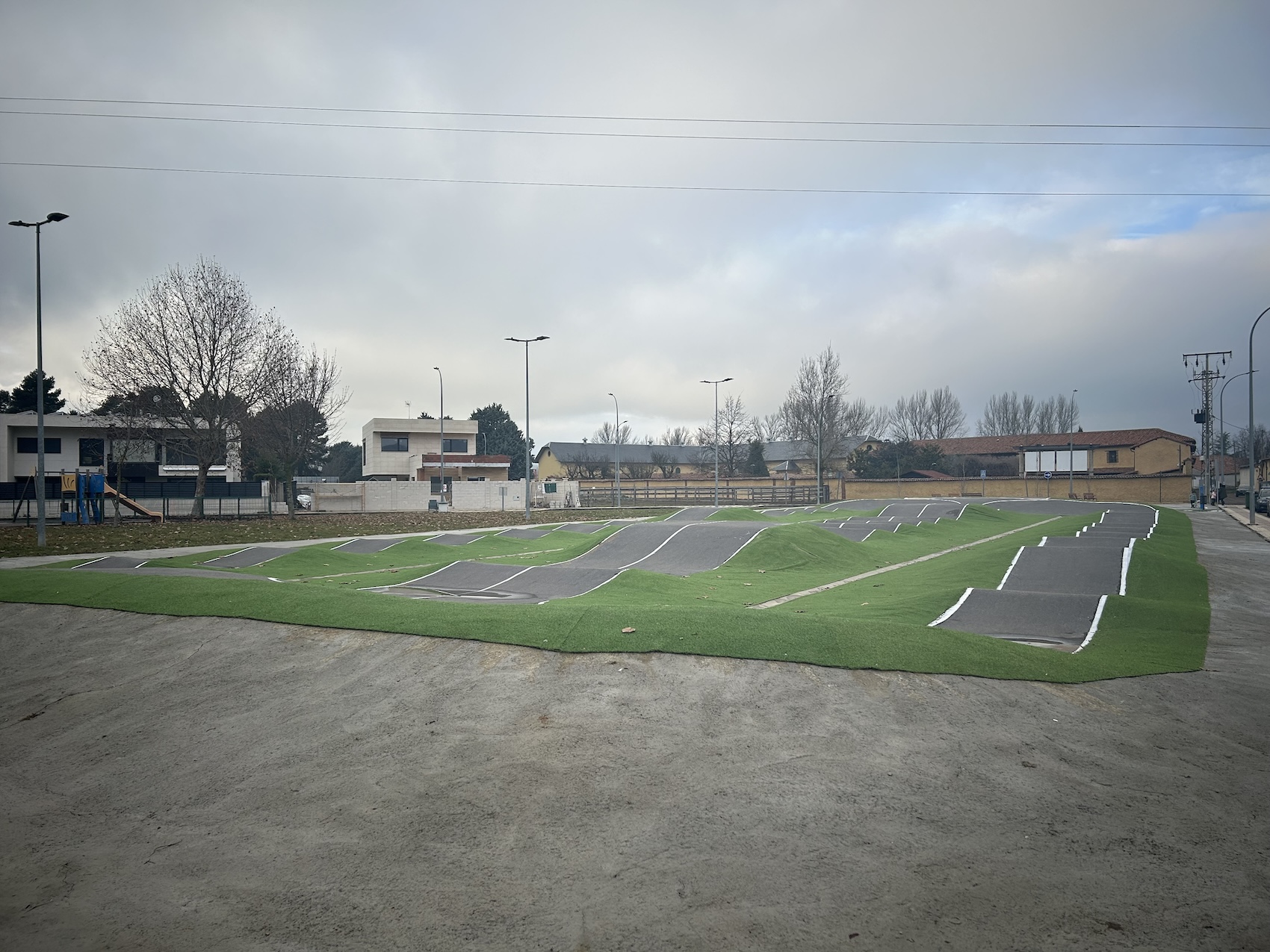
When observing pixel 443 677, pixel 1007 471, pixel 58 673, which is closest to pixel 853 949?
pixel 443 677

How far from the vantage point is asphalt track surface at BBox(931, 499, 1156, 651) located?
11344mm

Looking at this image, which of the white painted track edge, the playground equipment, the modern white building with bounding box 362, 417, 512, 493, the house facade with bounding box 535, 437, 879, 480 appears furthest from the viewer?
the house facade with bounding box 535, 437, 879, 480

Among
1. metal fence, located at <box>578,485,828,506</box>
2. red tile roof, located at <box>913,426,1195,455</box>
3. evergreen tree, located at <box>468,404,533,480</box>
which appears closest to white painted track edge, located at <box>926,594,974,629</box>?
metal fence, located at <box>578,485,828,506</box>

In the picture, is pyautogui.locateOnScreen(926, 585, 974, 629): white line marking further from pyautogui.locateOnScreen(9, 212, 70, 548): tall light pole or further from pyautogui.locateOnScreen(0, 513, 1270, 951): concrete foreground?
pyautogui.locateOnScreen(9, 212, 70, 548): tall light pole

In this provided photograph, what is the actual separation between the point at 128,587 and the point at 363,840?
10.3 metres

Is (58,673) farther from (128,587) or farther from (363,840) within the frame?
(363,840)

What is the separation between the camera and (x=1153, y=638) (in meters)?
10.7

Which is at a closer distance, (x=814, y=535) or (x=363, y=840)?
(x=363, y=840)

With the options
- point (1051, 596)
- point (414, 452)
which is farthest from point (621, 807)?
point (414, 452)

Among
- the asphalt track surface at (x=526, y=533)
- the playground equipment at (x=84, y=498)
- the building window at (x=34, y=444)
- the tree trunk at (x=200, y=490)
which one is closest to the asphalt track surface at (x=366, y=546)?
the asphalt track surface at (x=526, y=533)

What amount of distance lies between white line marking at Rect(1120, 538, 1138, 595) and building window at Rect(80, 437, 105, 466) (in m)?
60.6

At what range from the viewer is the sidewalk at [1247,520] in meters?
29.7

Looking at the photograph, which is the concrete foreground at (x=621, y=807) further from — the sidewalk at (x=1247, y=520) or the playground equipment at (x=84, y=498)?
the playground equipment at (x=84, y=498)

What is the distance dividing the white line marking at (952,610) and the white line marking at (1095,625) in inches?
74.1
